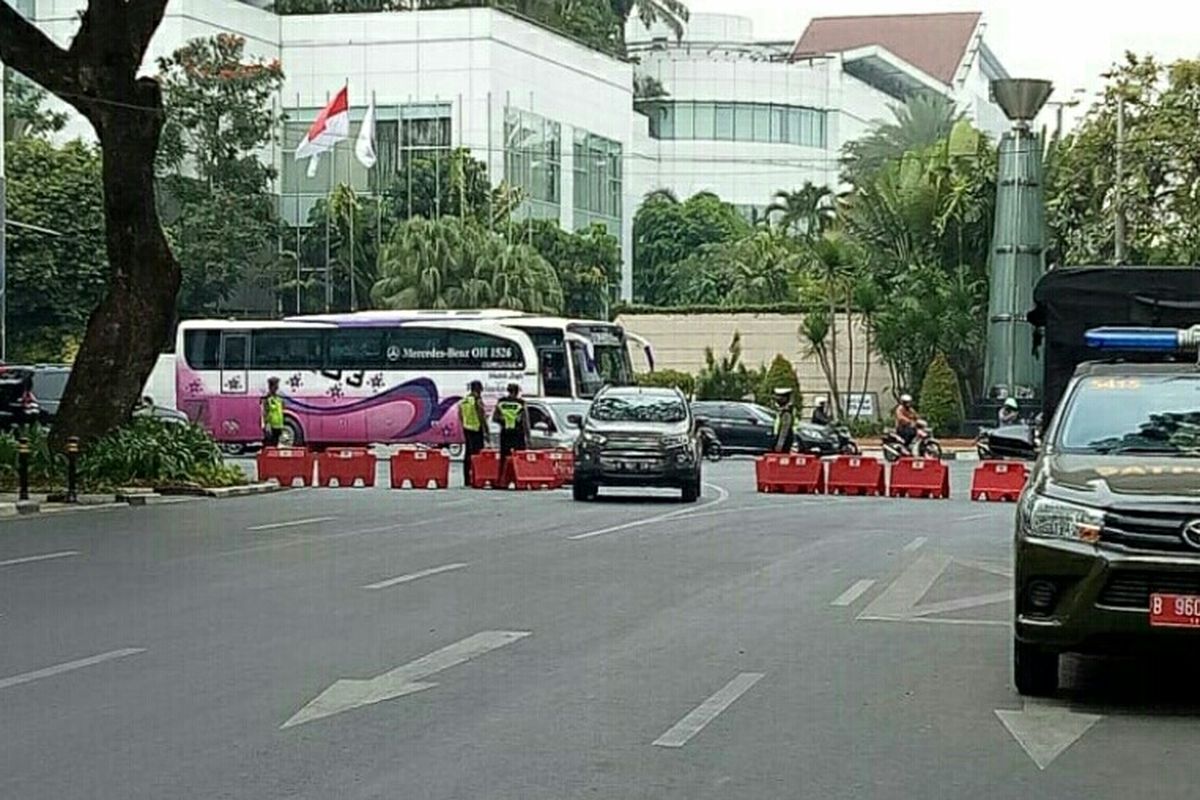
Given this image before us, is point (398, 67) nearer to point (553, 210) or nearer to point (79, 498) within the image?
point (553, 210)

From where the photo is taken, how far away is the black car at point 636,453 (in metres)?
28.1

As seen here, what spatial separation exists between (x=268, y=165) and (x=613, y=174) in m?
19.7

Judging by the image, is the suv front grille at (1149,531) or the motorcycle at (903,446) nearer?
the suv front grille at (1149,531)

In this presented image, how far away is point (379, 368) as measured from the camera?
47.8 meters

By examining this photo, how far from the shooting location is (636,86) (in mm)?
98688

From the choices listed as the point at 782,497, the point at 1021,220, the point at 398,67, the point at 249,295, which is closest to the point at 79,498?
the point at 782,497

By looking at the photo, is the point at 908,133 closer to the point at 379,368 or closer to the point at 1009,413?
the point at 379,368

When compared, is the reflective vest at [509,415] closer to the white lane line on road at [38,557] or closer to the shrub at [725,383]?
the white lane line on road at [38,557]

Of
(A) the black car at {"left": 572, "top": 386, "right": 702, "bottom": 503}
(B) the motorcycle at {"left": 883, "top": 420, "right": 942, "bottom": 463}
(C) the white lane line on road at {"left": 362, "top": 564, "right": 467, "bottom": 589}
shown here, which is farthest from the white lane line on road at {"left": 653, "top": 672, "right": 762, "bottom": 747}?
(B) the motorcycle at {"left": 883, "top": 420, "right": 942, "bottom": 463}

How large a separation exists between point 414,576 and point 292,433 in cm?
3205

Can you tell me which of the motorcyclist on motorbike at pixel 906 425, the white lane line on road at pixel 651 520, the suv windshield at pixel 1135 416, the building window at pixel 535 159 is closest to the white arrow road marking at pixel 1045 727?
the suv windshield at pixel 1135 416

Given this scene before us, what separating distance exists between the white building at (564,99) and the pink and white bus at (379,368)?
2397 centimetres

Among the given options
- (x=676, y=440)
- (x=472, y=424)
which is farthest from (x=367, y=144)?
(x=676, y=440)

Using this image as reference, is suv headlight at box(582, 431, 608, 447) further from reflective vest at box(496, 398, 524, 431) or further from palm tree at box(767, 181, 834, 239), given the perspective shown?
palm tree at box(767, 181, 834, 239)
